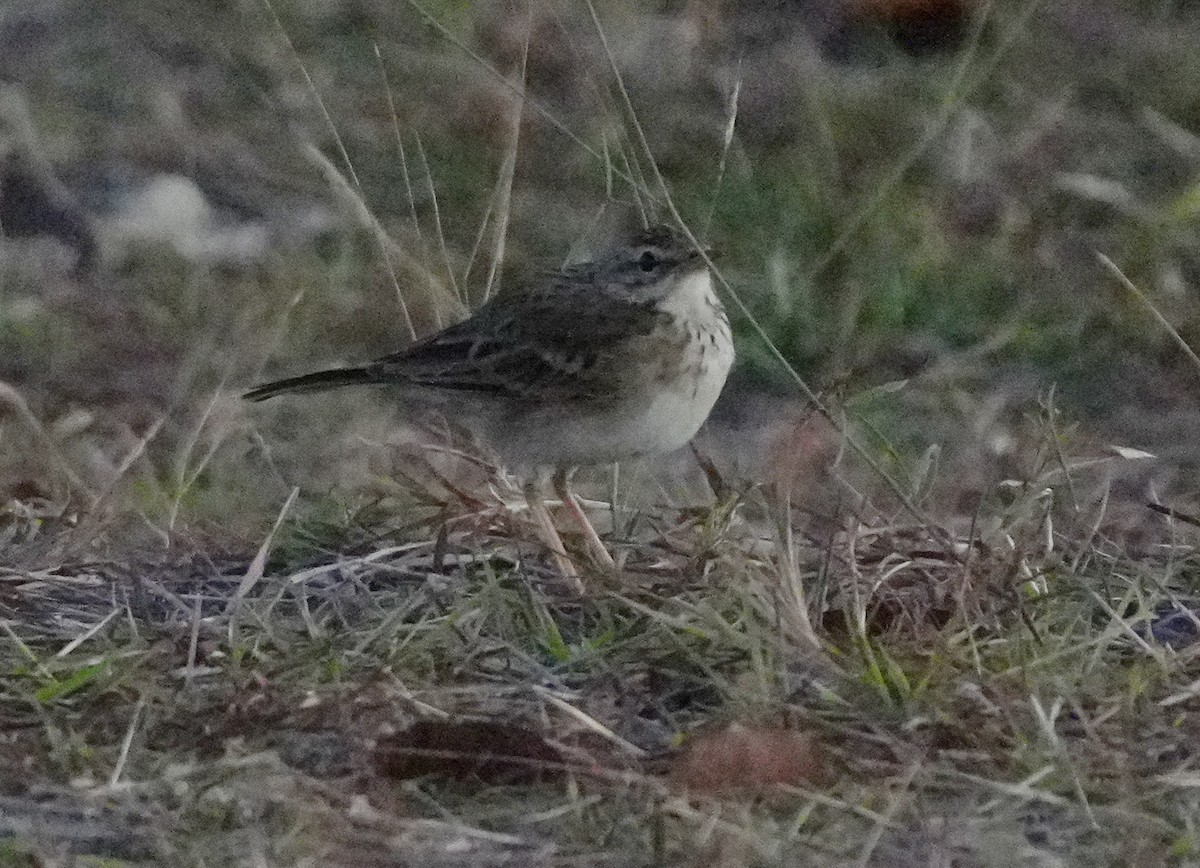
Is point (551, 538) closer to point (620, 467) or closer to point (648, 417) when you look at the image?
point (648, 417)

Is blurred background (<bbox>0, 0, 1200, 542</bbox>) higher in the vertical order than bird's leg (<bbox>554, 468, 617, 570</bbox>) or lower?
lower

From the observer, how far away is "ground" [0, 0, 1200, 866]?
366 centimetres

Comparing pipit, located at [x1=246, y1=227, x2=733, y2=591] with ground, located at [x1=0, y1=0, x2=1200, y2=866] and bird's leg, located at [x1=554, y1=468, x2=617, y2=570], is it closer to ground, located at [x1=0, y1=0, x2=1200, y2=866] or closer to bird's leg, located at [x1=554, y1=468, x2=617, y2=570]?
bird's leg, located at [x1=554, y1=468, x2=617, y2=570]

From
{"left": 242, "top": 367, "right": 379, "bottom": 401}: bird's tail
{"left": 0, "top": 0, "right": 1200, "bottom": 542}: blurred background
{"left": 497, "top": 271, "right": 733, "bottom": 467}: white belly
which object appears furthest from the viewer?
{"left": 0, "top": 0, "right": 1200, "bottom": 542}: blurred background

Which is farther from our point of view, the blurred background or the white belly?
the blurred background

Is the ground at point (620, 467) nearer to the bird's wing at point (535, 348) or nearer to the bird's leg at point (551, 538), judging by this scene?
the bird's leg at point (551, 538)

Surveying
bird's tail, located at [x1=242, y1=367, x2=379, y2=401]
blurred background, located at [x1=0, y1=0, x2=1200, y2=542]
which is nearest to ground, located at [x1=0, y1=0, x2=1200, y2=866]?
blurred background, located at [x1=0, y1=0, x2=1200, y2=542]

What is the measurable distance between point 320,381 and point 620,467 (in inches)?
42.2

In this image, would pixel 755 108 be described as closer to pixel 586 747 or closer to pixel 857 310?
pixel 857 310

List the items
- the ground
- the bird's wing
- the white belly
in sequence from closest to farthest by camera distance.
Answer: the ground → the white belly → the bird's wing

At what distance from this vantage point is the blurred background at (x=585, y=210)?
20.2ft

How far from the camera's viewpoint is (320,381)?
18.4 feet

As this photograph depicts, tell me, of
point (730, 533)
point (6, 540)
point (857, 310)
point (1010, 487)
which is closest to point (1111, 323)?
point (857, 310)

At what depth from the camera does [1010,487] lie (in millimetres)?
5094
